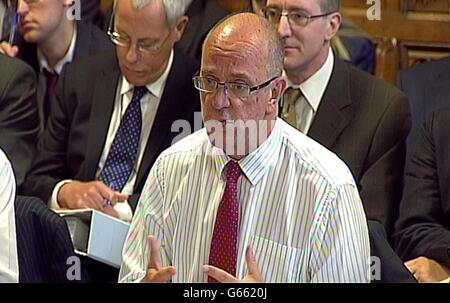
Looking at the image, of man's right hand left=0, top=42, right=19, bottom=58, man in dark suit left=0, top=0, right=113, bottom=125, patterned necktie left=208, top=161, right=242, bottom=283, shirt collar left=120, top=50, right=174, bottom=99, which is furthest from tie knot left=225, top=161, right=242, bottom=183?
man's right hand left=0, top=42, right=19, bottom=58

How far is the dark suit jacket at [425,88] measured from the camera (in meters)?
2.38

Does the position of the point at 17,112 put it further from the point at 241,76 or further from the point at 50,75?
the point at 241,76

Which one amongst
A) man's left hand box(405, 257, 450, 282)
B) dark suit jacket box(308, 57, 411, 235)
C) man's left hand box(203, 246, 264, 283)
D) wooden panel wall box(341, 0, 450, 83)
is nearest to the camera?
man's left hand box(203, 246, 264, 283)

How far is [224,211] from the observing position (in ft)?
5.77

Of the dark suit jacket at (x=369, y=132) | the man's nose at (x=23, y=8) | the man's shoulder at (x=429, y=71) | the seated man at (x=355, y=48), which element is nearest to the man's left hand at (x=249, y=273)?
the dark suit jacket at (x=369, y=132)

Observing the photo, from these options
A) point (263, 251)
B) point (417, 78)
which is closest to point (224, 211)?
point (263, 251)

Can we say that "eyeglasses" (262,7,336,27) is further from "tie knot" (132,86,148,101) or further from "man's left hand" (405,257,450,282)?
"man's left hand" (405,257,450,282)

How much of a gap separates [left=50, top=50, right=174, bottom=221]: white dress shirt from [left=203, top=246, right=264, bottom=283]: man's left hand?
0.75 meters

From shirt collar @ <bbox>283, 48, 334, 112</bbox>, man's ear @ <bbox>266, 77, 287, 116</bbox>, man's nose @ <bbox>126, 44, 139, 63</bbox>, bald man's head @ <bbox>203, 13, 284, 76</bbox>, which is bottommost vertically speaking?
shirt collar @ <bbox>283, 48, 334, 112</bbox>

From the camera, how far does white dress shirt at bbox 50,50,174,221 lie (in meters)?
2.40

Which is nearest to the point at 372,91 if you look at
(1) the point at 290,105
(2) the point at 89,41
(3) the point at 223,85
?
(1) the point at 290,105

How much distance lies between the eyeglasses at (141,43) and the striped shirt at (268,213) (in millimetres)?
563

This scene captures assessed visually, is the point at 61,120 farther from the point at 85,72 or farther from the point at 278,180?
the point at 278,180

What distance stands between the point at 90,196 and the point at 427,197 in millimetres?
719
